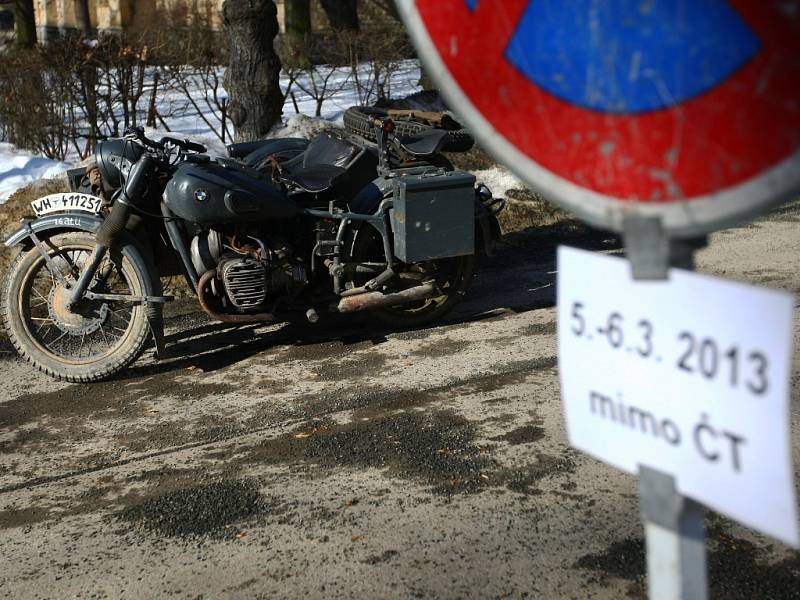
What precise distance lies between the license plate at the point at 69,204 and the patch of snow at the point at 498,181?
4.91 metres

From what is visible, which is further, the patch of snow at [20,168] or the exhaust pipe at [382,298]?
the patch of snow at [20,168]

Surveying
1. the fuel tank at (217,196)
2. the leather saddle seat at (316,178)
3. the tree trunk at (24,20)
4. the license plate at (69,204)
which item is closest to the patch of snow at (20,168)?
the license plate at (69,204)

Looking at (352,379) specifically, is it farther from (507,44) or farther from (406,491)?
(507,44)

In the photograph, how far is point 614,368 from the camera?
4.83 ft

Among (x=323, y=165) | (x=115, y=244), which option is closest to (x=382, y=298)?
(x=323, y=165)

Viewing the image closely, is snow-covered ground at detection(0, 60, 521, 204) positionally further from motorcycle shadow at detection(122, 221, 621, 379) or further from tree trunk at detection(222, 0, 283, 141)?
motorcycle shadow at detection(122, 221, 621, 379)

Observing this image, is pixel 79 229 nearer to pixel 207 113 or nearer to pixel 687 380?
pixel 687 380

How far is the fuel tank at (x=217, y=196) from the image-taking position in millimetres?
5492

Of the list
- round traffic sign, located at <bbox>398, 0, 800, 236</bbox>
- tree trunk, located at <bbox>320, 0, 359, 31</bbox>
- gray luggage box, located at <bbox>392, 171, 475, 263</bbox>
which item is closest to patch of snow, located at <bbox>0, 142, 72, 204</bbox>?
gray luggage box, located at <bbox>392, 171, 475, 263</bbox>

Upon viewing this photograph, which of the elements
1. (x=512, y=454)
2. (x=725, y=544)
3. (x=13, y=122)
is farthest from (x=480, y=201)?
(x=13, y=122)

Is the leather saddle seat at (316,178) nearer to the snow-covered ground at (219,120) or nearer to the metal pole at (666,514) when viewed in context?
the snow-covered ground at (219,120)

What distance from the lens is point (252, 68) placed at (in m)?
9.68

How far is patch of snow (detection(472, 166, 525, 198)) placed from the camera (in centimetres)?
991

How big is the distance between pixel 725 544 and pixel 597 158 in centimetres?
247
